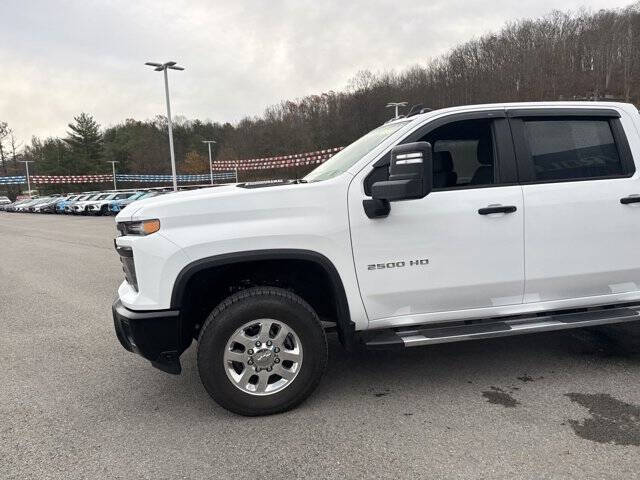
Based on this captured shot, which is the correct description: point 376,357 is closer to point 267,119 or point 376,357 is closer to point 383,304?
point 383,304

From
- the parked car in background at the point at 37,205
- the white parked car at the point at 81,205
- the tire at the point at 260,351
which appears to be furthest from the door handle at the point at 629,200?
the parked car in background at the point at 37,205

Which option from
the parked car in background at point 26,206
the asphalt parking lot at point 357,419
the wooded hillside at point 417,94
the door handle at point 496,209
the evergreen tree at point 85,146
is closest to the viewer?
the asphalt parking lot at point 357,419

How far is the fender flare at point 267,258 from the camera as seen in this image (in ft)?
10.6

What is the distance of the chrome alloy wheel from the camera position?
3352 mm

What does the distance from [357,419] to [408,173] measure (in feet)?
5.38

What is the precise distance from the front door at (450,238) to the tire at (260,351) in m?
0.49

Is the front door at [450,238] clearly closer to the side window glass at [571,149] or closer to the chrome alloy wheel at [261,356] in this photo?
the side window glass at [571,149]

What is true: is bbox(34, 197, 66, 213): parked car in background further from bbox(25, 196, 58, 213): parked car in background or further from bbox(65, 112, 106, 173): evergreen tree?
bbox(65, 112, 106, 173): evergreen tree

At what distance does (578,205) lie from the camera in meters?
3.68

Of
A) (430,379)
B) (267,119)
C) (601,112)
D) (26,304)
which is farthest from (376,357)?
(267,119)

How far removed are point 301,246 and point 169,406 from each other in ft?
5.12

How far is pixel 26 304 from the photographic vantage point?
7.21 meters

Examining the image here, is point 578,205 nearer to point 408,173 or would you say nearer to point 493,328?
point 493,328

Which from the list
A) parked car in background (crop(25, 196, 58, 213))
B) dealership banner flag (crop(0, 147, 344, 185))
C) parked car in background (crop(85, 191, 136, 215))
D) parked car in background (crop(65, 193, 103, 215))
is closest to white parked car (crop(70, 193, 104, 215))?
parked car in background (crop(65, 193, 103, 215))
